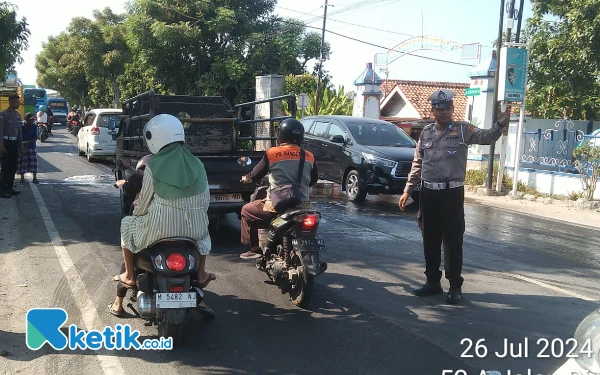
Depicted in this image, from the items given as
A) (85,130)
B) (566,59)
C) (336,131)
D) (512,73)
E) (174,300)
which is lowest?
(174,300)

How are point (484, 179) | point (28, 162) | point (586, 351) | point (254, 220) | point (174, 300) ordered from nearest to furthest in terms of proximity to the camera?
point (586, 351)
point (174, 300)
point (254, 220)
point (28, 162)
point (484, 179)

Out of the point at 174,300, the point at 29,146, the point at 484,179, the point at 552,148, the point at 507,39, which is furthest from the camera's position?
the point at 484,179

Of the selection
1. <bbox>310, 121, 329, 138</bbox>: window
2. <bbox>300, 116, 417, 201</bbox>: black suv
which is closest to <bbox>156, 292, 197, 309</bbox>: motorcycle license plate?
<bbox>300, 116, 417, 201</bbox>: black suv

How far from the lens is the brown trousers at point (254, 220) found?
606 centimetres

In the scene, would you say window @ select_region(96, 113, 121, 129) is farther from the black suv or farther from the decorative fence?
the decorative fence

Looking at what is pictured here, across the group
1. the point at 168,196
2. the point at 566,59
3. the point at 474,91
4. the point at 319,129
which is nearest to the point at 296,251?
the point at 168,196

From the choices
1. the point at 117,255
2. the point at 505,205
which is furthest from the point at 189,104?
the point at 505,205

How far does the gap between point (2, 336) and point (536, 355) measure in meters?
4.07

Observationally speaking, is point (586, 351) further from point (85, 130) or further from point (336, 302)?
point (85, 130)

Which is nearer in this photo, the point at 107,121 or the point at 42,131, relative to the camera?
the point at 107,121

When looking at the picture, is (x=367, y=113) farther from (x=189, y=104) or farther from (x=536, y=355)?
(x=536, y=355)

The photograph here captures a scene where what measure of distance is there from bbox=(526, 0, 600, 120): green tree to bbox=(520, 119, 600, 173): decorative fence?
2.06 metres

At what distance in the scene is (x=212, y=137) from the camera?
31.1 ft

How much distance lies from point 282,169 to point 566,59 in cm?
1412
